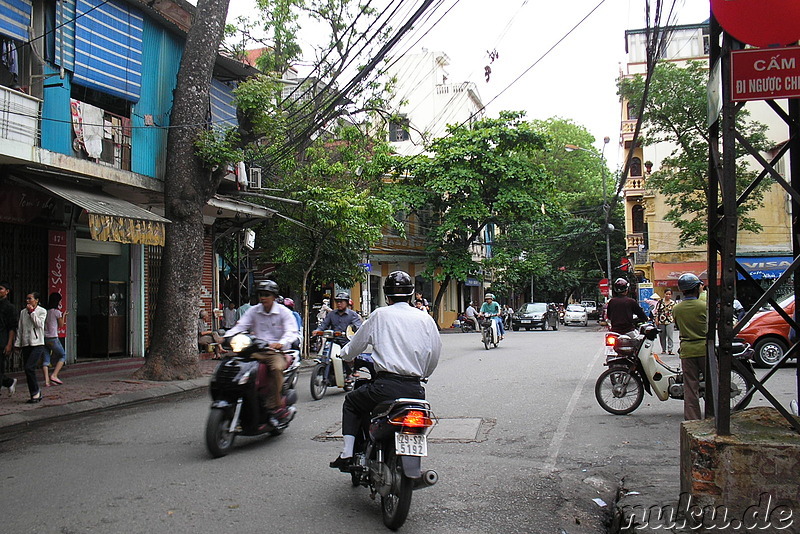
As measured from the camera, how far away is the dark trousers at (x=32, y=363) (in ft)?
32.3

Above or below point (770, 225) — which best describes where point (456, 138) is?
above

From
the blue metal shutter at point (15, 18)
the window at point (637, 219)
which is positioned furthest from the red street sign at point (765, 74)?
the window at point (637, 219)

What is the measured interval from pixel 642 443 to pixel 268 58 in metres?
19.3

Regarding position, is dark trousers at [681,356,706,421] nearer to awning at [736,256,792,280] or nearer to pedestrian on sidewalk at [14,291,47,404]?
pedestrian on sidewalk at [14,291,47,404]

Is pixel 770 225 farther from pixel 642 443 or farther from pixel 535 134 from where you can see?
pixel 642 443

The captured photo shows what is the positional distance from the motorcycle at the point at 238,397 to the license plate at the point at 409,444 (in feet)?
8.56

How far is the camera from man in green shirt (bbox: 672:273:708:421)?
709cm

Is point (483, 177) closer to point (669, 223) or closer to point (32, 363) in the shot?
point (669, 223)

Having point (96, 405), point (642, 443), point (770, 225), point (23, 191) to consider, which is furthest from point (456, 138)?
point (642, 443)

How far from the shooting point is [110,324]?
1630 centimetres

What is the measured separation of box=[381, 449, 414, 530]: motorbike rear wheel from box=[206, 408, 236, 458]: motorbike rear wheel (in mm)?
2362

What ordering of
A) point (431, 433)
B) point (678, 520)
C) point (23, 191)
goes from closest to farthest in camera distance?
1. point (678, 520)
2. point (431, 433)
3. point (23, 191)

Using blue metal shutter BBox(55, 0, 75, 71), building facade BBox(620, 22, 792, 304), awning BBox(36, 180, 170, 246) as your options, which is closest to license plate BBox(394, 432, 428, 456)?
awning BBox(36, 180, 170, 246)
